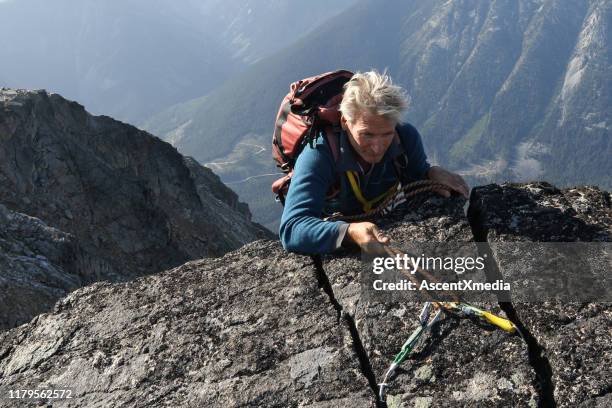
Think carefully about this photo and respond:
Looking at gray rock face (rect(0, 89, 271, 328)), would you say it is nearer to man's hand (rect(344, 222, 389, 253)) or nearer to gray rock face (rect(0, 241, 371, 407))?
gray rock face (rect(0, 241, 371, 407))

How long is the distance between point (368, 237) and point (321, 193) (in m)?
1.02

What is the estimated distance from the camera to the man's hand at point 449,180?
8734 millimetres

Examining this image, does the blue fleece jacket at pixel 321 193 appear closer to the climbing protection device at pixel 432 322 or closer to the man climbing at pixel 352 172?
the man climbing at pixel 352 172

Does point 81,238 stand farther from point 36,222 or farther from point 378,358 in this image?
point 378,358

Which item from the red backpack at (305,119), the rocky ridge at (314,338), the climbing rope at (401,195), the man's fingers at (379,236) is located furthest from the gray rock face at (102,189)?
the man's fingers at (379,236)

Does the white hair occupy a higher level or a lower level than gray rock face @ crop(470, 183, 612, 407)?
higher

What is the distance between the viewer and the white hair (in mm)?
7305

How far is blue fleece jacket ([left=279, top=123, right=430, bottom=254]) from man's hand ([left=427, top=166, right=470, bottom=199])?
80cm

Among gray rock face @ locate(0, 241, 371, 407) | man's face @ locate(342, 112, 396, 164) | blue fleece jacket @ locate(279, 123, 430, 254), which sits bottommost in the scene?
gray rock face @ locate(0, 241, 371, 407)

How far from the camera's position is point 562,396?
5.52m

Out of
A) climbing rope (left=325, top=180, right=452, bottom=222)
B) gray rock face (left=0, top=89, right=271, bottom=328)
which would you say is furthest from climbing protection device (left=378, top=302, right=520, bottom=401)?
gray rock face (left=0, top=89, right=271, bottom=328)

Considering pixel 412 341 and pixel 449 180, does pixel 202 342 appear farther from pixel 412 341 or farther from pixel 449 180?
pixel 449 180

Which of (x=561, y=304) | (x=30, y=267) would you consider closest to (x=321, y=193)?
(x=561, y=304)

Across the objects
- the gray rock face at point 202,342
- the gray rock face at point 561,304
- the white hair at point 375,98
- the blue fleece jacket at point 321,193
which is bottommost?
the gray rock face at point 561,304
